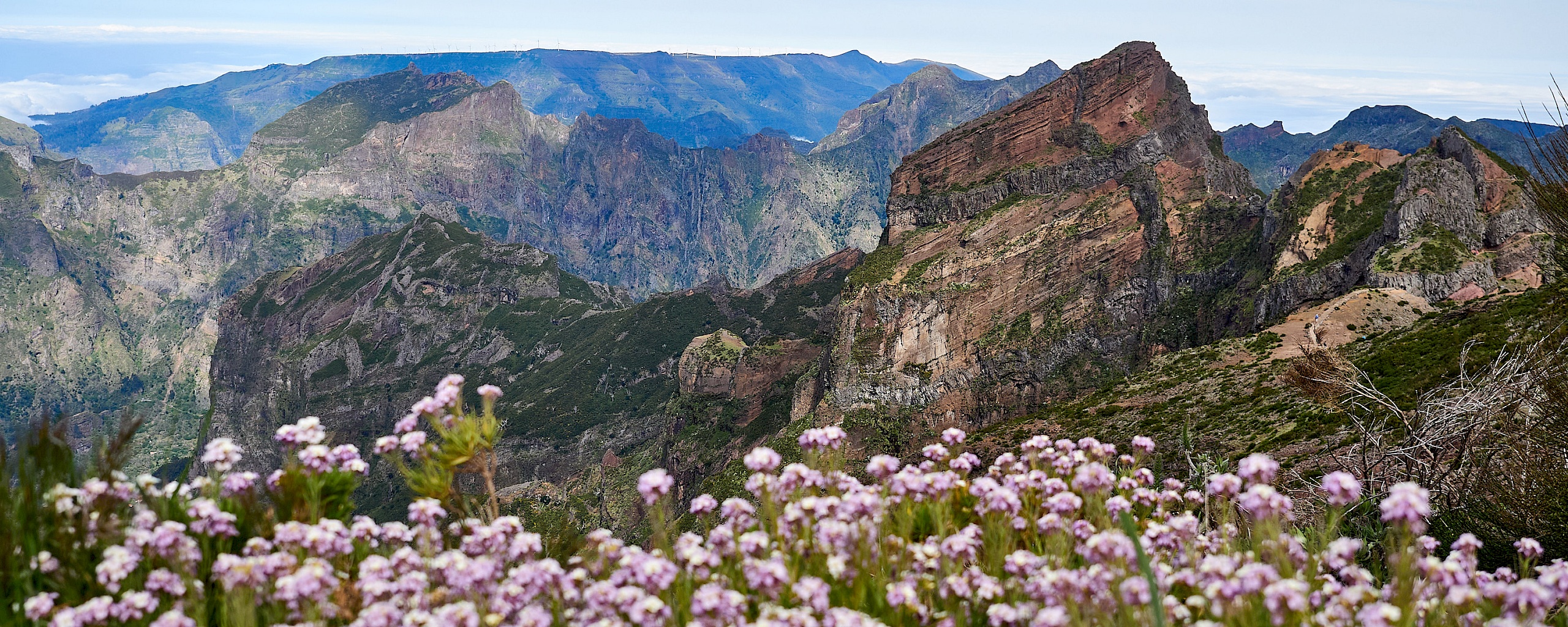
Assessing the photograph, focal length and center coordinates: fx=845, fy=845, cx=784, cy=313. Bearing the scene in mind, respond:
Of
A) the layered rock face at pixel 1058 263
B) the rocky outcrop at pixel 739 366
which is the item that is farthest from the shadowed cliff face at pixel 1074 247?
the rocky outcrop at pixel 739 366

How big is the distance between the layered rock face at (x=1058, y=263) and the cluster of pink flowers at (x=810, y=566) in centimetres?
10551

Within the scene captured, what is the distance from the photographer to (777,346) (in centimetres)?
15038

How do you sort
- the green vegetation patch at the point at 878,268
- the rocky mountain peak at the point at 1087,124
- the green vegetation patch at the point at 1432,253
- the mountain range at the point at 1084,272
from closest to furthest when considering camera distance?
the green vegetation patch at the point at 1432,253 → the mountain range at the point at 1084,272 → the green vegetation patch at the point at 878,268 → the rocky mountain peak at the point at 1087,124

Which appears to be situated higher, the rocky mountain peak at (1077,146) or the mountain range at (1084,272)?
the rocky mountain peak at (1077,146)

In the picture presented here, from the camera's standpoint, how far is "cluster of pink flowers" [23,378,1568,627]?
611cm

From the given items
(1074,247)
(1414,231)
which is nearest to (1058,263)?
(1074,247)

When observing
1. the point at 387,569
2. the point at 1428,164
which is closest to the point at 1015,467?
the point at 387,569

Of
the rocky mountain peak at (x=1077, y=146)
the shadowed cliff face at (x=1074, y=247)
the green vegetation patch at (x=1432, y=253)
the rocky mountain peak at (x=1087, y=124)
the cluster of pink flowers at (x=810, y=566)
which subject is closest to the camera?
the cluster of pink flowers at (x=810, y=566)

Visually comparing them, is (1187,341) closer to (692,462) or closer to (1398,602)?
(692,462)

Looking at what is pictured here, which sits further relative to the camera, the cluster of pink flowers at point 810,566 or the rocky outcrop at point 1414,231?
the rocky outcrop at point 1414,231

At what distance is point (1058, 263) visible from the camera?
118812mm

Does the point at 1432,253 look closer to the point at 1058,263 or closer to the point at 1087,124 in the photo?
the point at 1058,263

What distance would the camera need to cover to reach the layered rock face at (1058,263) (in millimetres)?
113875

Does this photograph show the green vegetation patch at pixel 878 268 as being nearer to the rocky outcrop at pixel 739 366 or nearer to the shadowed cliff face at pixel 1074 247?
the shadowed cliff face at pixel 1074 247
